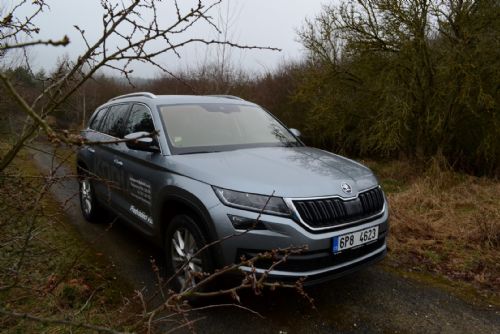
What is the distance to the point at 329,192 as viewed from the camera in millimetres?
2824

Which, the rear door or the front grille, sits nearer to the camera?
the front grille

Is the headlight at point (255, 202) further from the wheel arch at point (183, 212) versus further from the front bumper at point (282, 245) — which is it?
the wheel arch at point (183, 212)

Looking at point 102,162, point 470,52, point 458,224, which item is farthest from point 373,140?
point 102,162

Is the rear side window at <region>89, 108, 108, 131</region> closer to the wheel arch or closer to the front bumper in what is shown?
the wheel arch

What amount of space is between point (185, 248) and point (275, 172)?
3.13 ft

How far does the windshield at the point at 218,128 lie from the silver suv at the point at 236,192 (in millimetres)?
10

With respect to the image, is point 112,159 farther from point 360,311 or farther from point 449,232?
point 449,232

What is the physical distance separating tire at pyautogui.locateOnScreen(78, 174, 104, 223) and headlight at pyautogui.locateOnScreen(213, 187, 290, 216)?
307 cm

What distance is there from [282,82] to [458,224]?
11519 millimetres

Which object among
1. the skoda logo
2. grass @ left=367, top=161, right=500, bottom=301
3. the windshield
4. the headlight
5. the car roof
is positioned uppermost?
the car roof

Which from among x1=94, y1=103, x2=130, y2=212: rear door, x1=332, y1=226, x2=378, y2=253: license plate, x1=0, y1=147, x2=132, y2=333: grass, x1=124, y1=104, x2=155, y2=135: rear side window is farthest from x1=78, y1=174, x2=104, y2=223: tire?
x1=332, y1=226, x2=378, y2=253: license plate

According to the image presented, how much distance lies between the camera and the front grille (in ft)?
8.85

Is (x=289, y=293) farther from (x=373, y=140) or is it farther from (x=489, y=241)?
(x=373, y=140)

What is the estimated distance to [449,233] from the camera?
4.79m
